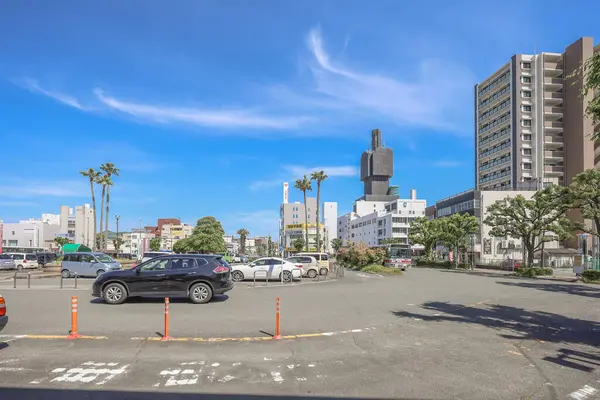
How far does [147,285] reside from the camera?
15109 mm

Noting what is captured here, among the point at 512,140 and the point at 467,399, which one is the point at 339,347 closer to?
the point at 467,399

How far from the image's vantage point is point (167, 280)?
15.2 metres

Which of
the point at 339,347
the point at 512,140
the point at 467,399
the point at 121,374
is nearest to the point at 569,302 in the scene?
the point at 339,347

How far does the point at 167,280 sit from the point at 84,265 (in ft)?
60.6

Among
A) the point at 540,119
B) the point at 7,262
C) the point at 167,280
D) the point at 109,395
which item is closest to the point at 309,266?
the point at 167,280

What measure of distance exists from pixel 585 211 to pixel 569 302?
17.1 meters

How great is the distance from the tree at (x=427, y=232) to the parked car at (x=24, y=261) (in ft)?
162

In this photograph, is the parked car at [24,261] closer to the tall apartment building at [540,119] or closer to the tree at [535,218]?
the tree at [535,218]

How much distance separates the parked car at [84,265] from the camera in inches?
1194

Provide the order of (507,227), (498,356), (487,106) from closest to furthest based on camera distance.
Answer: (498,356) < (507,227) < (487,106)

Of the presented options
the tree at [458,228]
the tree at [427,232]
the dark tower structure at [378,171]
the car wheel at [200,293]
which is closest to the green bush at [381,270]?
the tree at [458,228]

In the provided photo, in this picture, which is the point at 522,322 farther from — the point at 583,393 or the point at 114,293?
the point at 114,293

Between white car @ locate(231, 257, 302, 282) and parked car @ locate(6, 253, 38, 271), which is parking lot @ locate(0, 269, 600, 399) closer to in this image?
white car @ locate(231, 257, 302, 282)

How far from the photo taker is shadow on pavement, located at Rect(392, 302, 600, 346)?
1030cm
